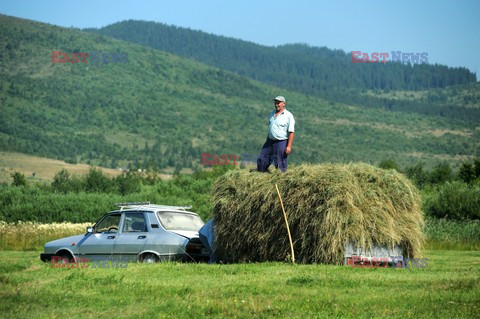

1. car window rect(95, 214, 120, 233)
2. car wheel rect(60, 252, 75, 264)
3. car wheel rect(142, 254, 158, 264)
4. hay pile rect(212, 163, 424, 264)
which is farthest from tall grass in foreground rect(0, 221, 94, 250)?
hay pile rect(212, 163, 424, 264)

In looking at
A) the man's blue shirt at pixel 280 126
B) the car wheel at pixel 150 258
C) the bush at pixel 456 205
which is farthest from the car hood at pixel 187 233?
the bush at pixel 456 205

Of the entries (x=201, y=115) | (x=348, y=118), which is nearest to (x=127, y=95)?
(x=201, y=115)

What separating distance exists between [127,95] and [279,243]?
17577cm

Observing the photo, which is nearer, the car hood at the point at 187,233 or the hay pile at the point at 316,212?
the hay pile at the point at 316,212

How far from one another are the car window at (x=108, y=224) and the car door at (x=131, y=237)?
0.45 meters

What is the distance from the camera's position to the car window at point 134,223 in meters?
17.2

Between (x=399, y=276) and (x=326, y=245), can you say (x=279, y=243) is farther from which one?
(x=399, y=276)

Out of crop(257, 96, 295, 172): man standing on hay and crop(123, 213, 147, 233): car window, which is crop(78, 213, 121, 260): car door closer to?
crop(123, 213, 147, 233): car window

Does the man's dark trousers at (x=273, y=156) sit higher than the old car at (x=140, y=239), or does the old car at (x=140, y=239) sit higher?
the man's dark trousers at (x=273, y=156)

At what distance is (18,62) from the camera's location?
186 meters

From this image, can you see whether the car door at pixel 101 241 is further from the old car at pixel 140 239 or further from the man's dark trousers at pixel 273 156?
the man's dark trousers at pixel 273 156

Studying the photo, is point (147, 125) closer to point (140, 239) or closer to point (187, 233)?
point (187, 233)

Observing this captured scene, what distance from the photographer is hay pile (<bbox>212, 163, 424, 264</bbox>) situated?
558 inches

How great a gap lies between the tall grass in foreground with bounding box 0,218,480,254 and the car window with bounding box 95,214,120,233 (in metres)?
11.5
